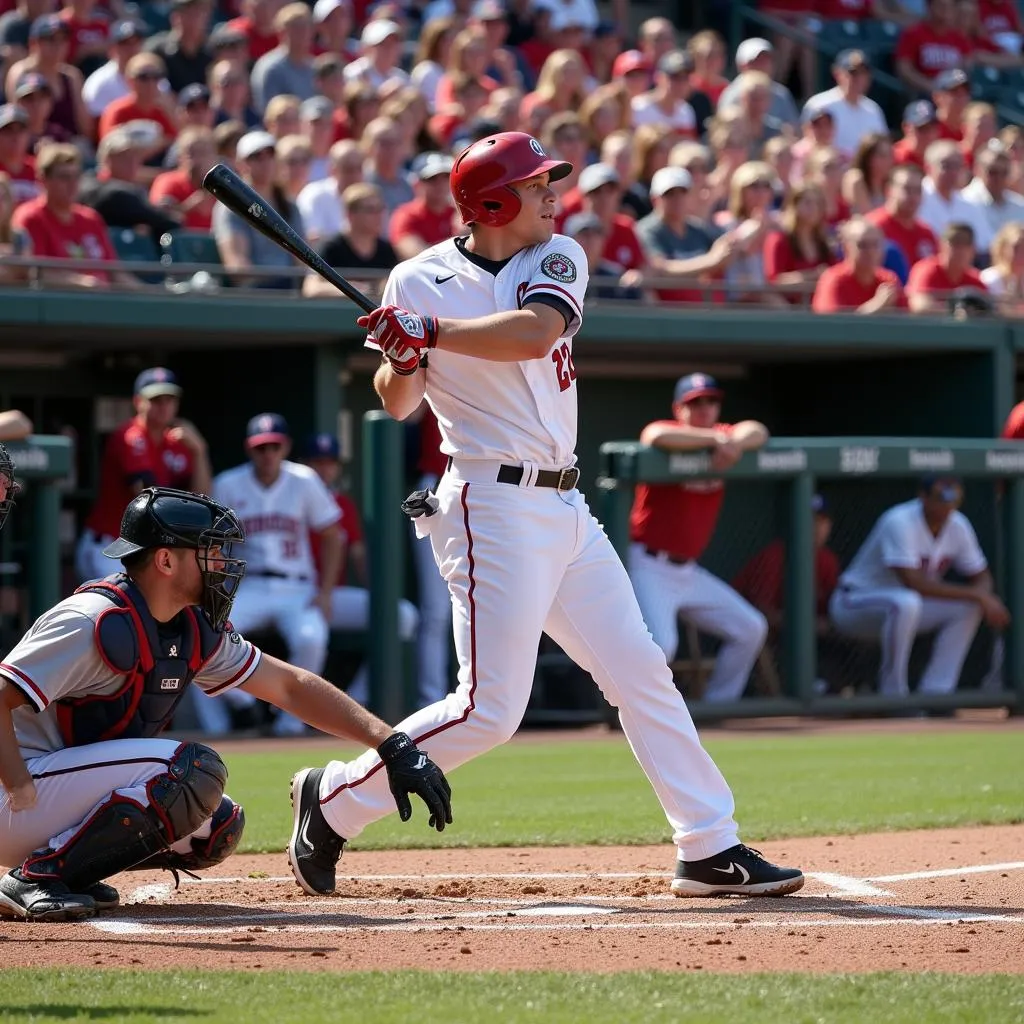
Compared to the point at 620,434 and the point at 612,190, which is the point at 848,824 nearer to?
the point at 612,190

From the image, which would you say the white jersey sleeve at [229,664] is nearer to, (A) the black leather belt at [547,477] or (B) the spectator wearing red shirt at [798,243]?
(A) the black leather belt at [547,477]

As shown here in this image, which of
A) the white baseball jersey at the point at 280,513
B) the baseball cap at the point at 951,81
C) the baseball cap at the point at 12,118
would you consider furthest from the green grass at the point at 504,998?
Answer: the baseball cap at the point at 951,81

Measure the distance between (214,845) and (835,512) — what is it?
20.5ft

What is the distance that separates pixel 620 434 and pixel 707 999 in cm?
900

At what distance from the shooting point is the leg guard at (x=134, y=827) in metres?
4.26

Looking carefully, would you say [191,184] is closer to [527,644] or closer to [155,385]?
[155,385]

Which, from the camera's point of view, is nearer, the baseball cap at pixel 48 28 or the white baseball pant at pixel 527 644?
the white baseball pant at pixel 527 644

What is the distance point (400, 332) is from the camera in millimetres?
4242

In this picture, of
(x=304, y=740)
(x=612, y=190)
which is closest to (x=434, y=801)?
(x=304, y=740)

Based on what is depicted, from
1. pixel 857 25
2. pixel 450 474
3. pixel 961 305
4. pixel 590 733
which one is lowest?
pixel 590 733

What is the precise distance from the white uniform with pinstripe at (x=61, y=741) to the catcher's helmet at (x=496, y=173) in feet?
3.82

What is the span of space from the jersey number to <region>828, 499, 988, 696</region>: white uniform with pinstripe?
18.8ft

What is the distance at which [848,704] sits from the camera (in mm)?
9930

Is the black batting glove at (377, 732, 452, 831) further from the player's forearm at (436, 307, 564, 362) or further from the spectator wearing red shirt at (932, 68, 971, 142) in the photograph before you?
the spectator wearing red shirt at (932, 68, 971, 142)
